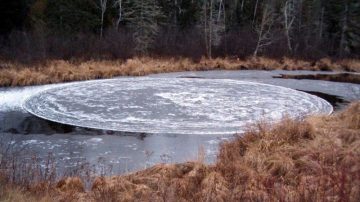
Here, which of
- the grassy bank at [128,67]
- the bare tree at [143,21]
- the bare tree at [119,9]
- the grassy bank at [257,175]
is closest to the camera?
the grassy bank at [257,175]

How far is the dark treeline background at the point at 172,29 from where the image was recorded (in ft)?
74.4

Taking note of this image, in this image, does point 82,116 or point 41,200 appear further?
point 82,116

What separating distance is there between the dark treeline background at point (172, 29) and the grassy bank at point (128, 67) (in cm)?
100

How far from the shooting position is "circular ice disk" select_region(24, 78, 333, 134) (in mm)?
11062

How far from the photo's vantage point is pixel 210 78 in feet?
66.3

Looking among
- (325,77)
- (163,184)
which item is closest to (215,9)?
(325,77)

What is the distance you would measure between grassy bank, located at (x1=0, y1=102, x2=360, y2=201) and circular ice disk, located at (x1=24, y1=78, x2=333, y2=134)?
6.80 ft

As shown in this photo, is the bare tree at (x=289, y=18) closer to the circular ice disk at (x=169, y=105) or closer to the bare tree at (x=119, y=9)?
the bare tree at (x=119, y=9)

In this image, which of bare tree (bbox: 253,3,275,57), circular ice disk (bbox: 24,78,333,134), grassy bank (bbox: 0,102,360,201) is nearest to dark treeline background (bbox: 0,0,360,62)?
bare tree (bbox: 253,3,275,57)

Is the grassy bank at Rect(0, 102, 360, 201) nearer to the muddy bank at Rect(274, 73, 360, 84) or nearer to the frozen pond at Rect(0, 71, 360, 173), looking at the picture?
the frozen pond at Rect(0, 71, 360, 173)

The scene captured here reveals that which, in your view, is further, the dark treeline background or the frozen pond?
the dark treeline background

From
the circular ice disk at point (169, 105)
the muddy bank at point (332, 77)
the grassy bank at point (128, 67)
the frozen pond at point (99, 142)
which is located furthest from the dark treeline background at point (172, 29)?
the frozen pond at point (99, 142)

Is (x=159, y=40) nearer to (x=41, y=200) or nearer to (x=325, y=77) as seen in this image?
(x=325, y=77)

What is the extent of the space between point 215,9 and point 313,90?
62.4 ft
